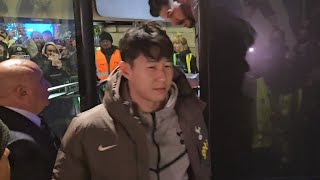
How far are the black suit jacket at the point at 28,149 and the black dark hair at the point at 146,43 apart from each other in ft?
1.62

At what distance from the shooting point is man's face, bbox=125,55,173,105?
4.88ft

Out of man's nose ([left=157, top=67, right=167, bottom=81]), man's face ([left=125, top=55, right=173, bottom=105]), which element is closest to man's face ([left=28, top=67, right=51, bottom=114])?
man's face ([left=125, top=55, right=173, bottom=105])

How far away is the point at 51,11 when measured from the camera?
2.49 metres

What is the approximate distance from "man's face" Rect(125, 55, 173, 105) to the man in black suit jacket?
450mm

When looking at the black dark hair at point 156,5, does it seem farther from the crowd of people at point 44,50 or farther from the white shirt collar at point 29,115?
the white shirt collar at point 29,115

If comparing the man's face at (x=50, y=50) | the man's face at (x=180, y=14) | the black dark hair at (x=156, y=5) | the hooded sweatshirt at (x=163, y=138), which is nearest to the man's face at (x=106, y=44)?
the man's face at (x=50, y=50)

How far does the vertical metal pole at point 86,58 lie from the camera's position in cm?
218

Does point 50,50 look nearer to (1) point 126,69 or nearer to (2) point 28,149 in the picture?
(2) point 28,149

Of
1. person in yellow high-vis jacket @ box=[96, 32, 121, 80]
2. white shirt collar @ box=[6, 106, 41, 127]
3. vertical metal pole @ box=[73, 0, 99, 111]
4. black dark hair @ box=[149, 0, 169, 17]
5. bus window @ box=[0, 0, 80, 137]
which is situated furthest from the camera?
person in yellow high-vis jacket @ box=[96, 32, 121, 80]

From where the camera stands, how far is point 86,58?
222cm

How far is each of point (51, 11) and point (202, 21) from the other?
0.95 m

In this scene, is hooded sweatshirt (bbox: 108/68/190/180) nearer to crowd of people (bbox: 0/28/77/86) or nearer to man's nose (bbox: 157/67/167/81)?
man's nose (bbox: 157/67/167/81)

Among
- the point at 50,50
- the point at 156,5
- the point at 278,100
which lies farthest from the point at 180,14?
the point at 50,50

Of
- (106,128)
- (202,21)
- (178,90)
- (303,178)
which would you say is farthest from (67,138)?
(303,178)
